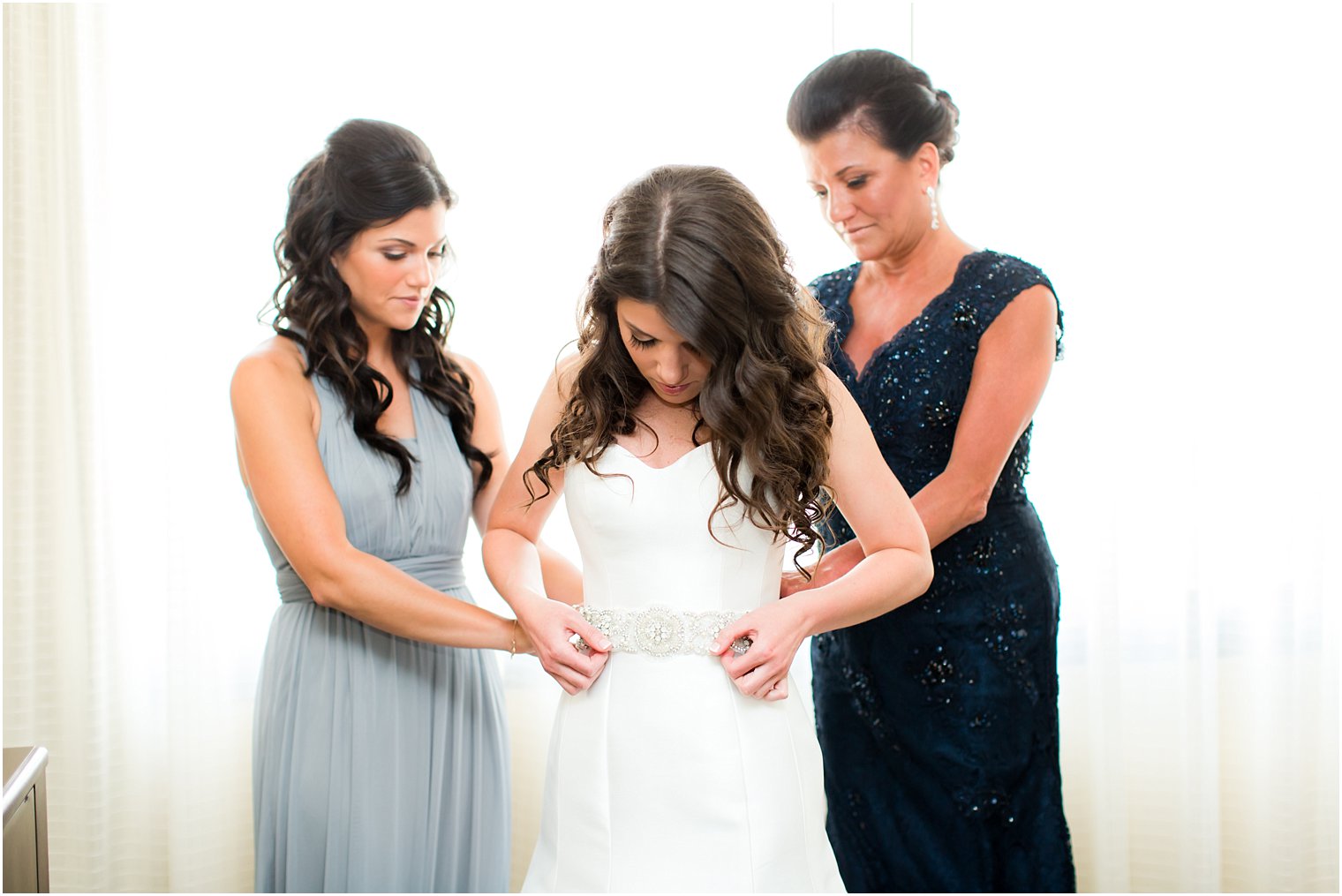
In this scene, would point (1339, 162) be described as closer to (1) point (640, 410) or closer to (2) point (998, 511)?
(2) point (998, 511)

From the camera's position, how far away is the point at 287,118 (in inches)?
113

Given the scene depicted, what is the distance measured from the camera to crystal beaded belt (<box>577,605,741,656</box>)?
5.01 feet

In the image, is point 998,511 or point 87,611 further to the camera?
point 87,611

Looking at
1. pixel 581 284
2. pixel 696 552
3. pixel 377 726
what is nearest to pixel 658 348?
pixel 696 552

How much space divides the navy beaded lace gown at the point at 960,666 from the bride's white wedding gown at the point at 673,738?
544 millimetres

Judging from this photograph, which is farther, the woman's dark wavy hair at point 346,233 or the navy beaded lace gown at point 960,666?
the navy beaded lace gown at point 960,666

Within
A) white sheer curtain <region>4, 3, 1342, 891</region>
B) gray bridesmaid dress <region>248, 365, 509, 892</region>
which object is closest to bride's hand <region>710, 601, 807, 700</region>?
gray bridesmaid dress <region>248, 365, 509, 892</region>

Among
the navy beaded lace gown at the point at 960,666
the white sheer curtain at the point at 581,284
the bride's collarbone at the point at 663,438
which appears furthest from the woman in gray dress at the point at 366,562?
the white sheer curtain at the point at 581,284

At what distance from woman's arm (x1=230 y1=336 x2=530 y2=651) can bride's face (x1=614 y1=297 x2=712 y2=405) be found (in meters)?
0.54

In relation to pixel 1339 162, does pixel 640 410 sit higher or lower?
lower

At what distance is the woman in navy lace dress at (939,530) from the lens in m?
1.98

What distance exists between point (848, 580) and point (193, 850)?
7.35 feet

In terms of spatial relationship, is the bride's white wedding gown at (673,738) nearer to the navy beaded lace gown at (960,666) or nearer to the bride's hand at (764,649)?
the bride's hand at (764,649)

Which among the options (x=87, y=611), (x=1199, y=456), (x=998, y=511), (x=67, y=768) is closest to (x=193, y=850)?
(x=67, y=768)
